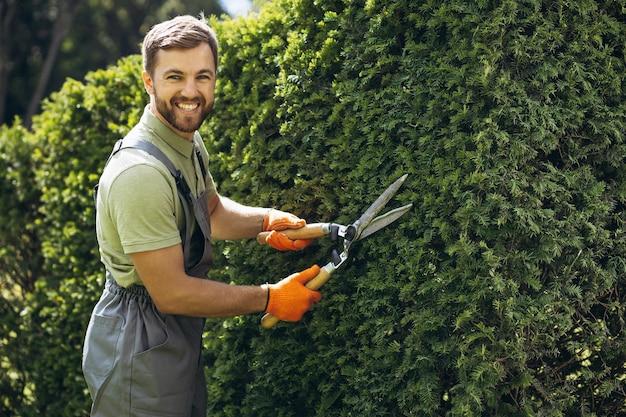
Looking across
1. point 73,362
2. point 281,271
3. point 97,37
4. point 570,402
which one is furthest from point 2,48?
point 570,402

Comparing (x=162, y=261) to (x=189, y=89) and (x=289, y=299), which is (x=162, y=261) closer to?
(x=289, y=299)

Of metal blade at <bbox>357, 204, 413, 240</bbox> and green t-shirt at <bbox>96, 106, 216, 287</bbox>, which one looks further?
metal blade at <bbox>357, 204, 413, 240</bbox>

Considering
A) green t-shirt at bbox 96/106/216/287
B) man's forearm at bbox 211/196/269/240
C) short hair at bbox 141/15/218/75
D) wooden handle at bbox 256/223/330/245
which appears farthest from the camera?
man's forearm at bbox 211/196/269/240

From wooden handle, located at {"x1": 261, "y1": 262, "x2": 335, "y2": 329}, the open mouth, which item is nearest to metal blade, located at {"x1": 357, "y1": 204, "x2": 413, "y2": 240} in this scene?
wooden handle, located at {"x1": 261, "y1": 262, "x2": 335, "y2": 329}

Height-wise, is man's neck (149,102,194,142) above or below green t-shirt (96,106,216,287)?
above

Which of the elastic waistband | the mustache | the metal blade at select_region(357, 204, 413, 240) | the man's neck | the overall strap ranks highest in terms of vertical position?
the mustache

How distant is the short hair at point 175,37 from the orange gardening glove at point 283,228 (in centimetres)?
81

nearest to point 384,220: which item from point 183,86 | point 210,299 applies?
point 210,299

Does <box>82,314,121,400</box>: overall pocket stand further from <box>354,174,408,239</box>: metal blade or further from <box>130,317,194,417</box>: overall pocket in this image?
<box>354,174,408,239</box>: metal blade

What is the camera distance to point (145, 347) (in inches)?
134

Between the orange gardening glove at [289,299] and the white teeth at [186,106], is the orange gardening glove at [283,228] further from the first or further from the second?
the white teeth at [186,106]

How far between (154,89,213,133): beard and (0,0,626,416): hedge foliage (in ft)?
2.08

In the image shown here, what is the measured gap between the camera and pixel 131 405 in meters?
3.39

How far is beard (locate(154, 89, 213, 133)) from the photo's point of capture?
11.4 feet
